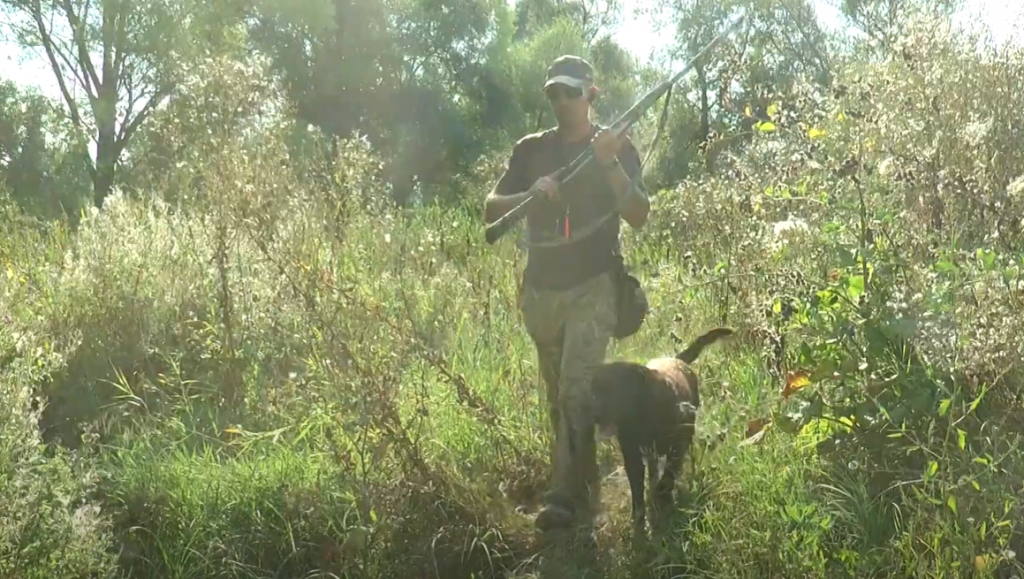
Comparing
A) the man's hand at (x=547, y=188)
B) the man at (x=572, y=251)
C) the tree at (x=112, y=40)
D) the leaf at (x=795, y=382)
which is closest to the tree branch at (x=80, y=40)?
the tree at (x=112, y=40)

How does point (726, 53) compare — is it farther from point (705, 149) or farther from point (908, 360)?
point (908, 360)

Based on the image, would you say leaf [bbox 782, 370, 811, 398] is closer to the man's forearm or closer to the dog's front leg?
the dog's front leg

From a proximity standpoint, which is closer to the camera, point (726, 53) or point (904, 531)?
point (904, 531)

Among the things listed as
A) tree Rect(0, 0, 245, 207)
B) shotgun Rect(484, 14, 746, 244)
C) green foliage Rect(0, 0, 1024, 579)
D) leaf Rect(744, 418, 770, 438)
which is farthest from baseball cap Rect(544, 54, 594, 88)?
tree Rect(0, 0, 245, 207)

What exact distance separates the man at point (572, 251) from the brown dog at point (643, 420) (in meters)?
0.11

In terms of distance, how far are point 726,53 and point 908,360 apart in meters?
1.82

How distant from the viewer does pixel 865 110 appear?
454cm

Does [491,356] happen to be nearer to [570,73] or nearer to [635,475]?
[635,475]

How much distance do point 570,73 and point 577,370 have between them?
1311mm

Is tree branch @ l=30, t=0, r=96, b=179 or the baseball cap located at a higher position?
tree branch @ l=30, t=0, r=96, b=179

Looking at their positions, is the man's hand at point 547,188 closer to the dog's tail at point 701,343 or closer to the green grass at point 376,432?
the green grass at point 376,432

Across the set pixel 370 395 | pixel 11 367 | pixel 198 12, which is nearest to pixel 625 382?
pixel 370 395

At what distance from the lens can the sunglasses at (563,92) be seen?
14.9ft

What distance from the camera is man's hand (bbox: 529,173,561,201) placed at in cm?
443
